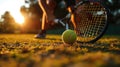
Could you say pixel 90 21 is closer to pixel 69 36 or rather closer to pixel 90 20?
pixel 90 20

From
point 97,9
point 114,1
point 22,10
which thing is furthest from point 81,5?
point 22,10

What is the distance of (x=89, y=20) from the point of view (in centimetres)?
675

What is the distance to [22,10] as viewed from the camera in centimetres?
5156

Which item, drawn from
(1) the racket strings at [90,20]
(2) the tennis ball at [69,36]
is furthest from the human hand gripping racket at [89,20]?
(2) the tennis ball at [69,36]

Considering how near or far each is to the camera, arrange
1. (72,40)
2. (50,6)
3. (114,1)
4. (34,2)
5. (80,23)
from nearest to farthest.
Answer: (72,40) < (80,23) < (50,6) < (114,1) < (34,2)

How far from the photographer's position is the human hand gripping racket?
620 centimetres

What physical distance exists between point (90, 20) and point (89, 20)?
0.07ft

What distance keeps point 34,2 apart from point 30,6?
913 millimetres

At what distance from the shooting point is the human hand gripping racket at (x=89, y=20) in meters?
6.20

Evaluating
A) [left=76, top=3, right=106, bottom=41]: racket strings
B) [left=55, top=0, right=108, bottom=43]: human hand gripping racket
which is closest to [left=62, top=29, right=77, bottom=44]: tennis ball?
[left=55, top=0, right=108, bottom=43]: human hand gripping racket

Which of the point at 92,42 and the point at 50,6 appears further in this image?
the point at 50,6

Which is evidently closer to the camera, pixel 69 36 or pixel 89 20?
pixel 69 36

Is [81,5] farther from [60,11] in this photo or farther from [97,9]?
[60,11]

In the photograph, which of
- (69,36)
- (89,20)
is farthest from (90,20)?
(69,36)
